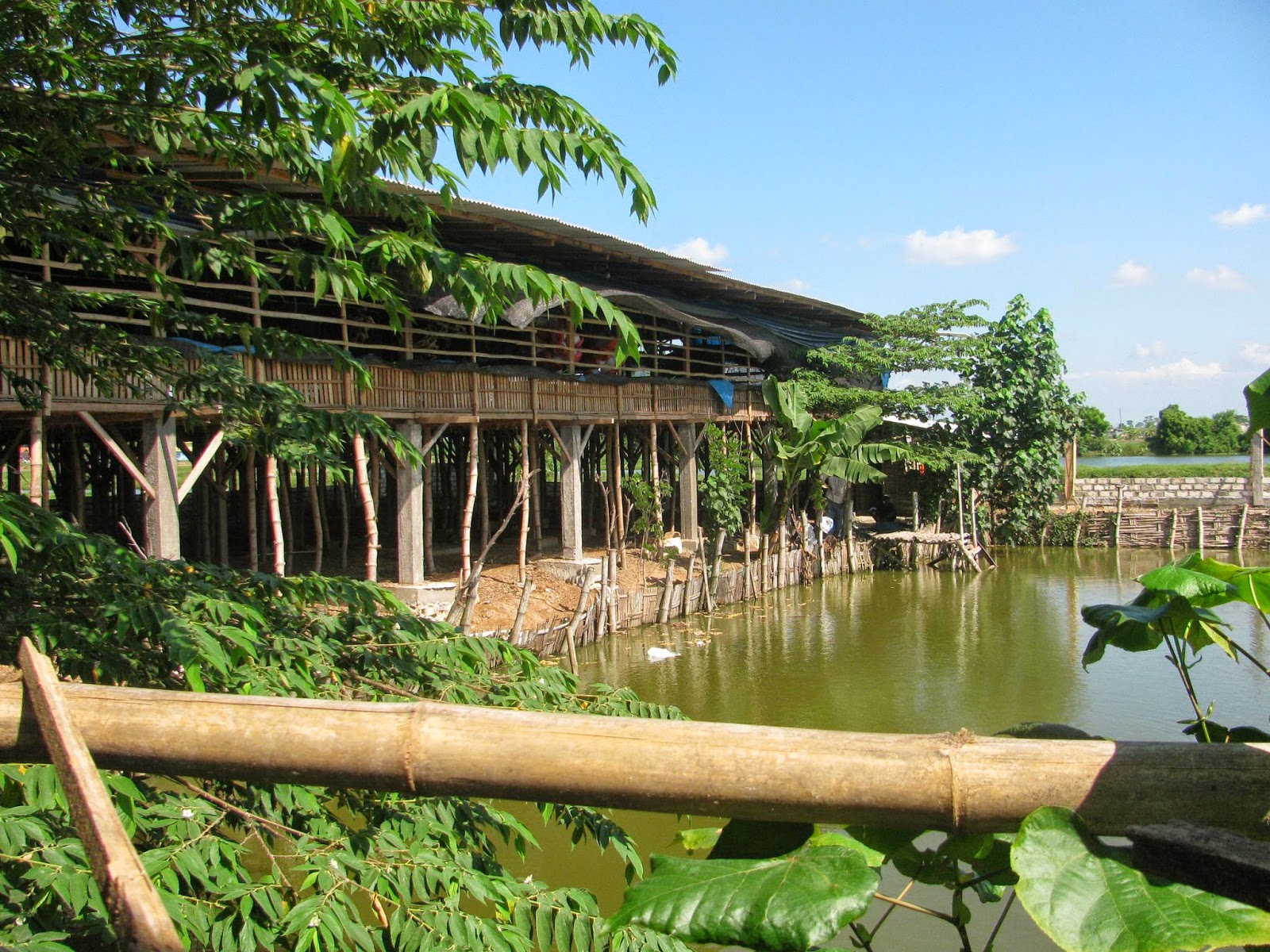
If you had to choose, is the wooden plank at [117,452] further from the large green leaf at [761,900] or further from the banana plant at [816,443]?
the banana plant at [816,443]

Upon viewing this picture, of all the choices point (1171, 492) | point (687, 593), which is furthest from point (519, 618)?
point (1171, 492)

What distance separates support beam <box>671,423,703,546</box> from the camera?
58.5ft

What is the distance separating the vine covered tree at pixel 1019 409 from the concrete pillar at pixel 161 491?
17079mm

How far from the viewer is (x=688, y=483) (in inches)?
710

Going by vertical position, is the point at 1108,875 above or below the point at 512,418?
below

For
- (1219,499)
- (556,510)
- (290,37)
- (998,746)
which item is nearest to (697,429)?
(556,510)

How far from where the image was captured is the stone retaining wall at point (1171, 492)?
2386 centimetres

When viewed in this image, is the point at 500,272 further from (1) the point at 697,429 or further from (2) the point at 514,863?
(1) the point at 697,429

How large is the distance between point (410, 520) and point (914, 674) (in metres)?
6.92

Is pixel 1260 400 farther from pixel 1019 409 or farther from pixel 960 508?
pixel 1019 409

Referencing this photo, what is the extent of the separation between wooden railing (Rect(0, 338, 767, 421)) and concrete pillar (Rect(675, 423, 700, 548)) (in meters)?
0.46

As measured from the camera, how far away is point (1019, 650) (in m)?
13.3

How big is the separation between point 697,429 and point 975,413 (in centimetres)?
657

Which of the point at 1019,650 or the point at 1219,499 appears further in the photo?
the point at 1219,499
